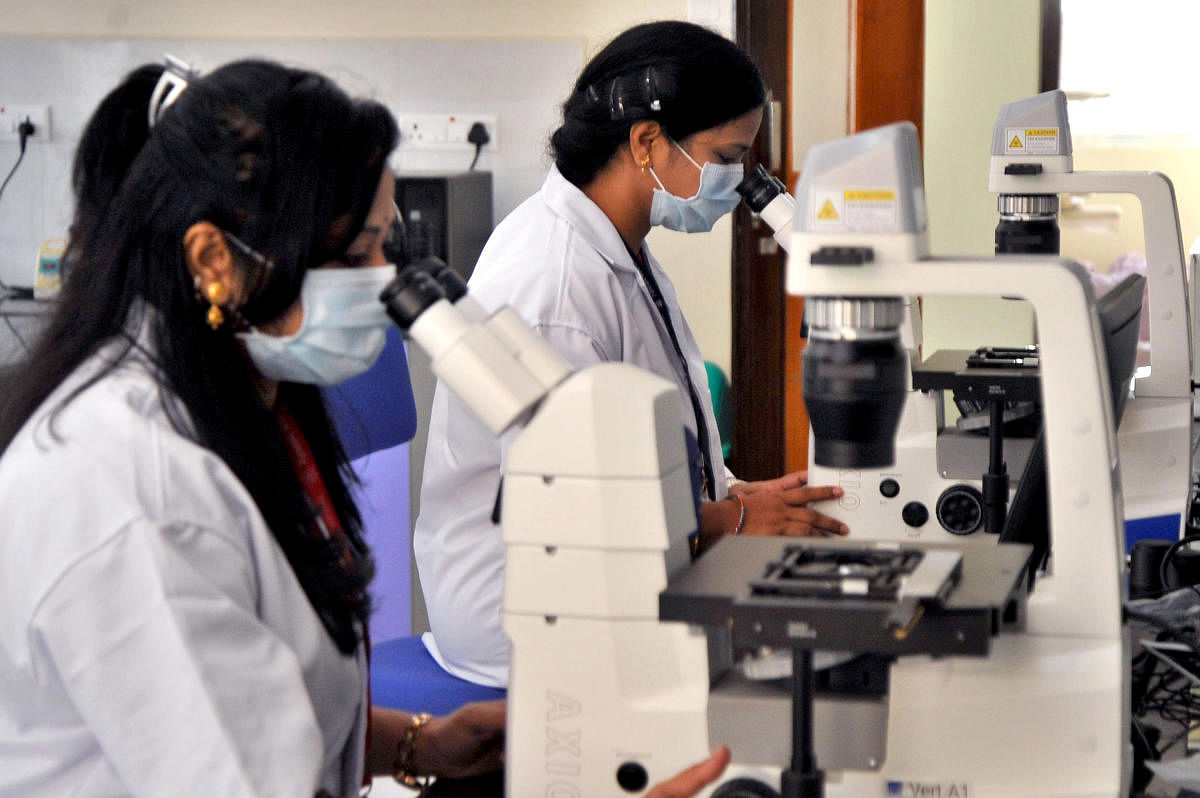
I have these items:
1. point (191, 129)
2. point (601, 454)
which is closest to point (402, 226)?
point (191, 129)

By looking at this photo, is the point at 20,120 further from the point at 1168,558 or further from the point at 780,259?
the point at 1168,558

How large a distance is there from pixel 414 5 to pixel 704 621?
3722 mm

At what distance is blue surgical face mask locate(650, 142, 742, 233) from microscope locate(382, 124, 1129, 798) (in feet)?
3.11

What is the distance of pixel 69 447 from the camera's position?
95 centimetres

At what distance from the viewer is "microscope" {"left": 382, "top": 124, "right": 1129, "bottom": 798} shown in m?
0.94

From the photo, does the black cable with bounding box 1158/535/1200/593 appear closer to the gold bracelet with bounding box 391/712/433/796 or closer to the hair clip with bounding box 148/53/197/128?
the gold bracelet with bounding box 391/712/433/796

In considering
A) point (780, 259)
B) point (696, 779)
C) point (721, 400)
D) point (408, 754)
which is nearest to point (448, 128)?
point (780, 259)

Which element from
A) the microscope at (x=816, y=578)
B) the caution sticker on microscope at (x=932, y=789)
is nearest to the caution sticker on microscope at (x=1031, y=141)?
the microscope at (x=816, y=578)

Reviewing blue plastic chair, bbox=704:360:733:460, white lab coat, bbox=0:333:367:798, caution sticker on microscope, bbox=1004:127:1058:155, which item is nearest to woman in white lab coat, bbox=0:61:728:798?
white lab coat, bbox=0:333:367:798

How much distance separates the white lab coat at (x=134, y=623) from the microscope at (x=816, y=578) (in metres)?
0.18

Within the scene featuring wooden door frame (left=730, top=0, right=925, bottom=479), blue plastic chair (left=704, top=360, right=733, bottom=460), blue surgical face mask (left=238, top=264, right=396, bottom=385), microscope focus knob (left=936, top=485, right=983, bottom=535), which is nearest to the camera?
blue surgical face mask (left=238, top=264, right=396, bottom=385)

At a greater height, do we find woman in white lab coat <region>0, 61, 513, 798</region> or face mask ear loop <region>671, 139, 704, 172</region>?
face mask ear loop <region>671, 139, 704, 172</region>

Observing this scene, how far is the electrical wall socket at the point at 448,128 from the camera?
4.33m

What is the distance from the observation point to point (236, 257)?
3.48 ft
